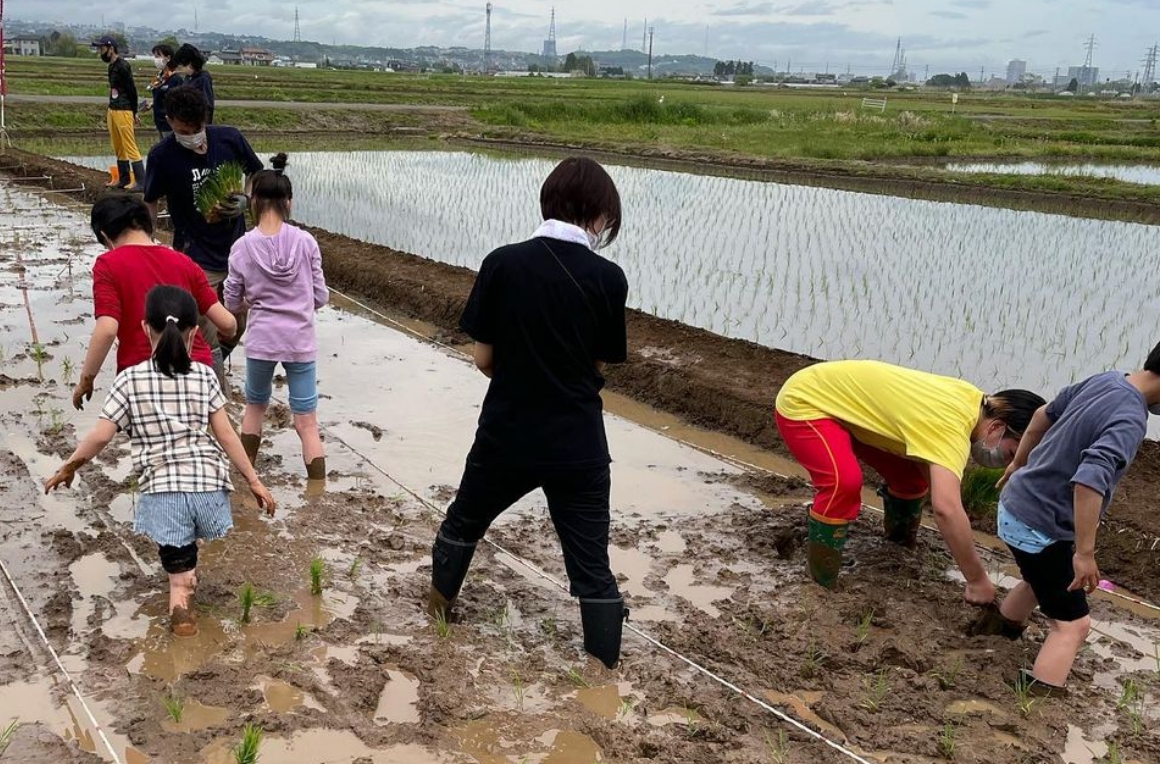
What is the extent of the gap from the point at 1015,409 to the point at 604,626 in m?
1.55

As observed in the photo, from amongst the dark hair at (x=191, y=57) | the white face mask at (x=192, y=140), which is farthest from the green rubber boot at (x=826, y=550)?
the dark hair at (x=191, y=57)

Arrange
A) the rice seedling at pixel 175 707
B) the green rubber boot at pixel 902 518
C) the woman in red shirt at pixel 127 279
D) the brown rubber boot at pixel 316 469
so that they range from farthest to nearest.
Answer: the brown rubber boot at pixel 316 469 < the green rubber boot at pixel 902 518 < the woman in red shirt at pixel 127 279 < the rice seedling at pixel 175 707

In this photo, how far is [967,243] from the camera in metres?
11.0

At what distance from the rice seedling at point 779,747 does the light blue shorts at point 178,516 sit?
71.7 inches

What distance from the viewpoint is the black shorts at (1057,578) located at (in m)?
3.27

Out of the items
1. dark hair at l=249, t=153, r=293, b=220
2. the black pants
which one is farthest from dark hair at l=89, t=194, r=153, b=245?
the black pants

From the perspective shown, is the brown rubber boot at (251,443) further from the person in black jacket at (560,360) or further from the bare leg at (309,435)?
the person in black jacket at (560,360)

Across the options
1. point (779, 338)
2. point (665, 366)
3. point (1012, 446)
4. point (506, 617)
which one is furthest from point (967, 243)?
point (506, 617)

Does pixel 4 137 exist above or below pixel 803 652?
above

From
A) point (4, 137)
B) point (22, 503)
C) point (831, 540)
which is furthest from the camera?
point (4, 137)

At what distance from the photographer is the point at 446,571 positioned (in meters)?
3.45

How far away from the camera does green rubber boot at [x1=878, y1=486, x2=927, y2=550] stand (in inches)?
168

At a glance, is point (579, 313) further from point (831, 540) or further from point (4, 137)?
point (4, 137)

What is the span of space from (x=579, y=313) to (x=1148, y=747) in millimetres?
2059
